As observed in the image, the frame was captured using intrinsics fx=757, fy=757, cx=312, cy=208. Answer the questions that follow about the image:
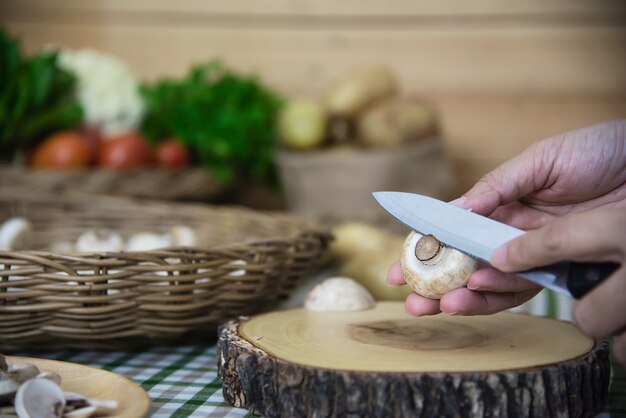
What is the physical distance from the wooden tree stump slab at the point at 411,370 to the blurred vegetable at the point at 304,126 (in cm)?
111

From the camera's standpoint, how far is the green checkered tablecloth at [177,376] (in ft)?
2.56

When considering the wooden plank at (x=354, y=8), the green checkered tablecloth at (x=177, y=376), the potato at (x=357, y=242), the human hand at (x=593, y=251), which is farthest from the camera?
the wooden plank at (x=354, y=8)

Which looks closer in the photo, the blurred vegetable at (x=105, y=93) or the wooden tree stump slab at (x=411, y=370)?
the wooden tree stump slab at (x=411, y=370)

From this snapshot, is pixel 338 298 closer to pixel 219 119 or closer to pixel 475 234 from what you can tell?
pixel 475 234

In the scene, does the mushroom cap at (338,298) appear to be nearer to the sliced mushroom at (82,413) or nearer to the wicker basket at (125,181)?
the sliced mushroom at (82,413)

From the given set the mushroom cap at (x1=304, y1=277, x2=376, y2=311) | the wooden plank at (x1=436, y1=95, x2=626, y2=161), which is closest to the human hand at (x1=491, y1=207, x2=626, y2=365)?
the mushroom cap at (x1=304, y1=277, x2=376, y2=311)

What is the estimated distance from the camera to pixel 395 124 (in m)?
1.90

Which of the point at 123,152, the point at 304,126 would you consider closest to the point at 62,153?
the point at 123,152

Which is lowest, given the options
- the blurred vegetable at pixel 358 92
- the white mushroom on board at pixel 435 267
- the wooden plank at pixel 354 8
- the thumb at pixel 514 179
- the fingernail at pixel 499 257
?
the white mushroom on board at pixel 435 267

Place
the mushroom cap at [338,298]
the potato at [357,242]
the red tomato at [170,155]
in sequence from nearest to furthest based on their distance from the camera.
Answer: the mushroom cap at [338,298] < the potato at [357,242] < the red tomato at [170,155]

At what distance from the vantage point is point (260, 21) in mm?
2303

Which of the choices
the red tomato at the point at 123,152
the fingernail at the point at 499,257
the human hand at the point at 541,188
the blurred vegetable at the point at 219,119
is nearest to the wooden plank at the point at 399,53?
the blurred vegetable at the point at 219,119

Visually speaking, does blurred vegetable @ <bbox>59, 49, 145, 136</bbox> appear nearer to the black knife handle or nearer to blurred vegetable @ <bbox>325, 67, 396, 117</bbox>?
Answer: blurred vegetable @ <bbox>325, 67, 396, 117</bbox>

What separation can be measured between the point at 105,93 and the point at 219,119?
0.29 metres
